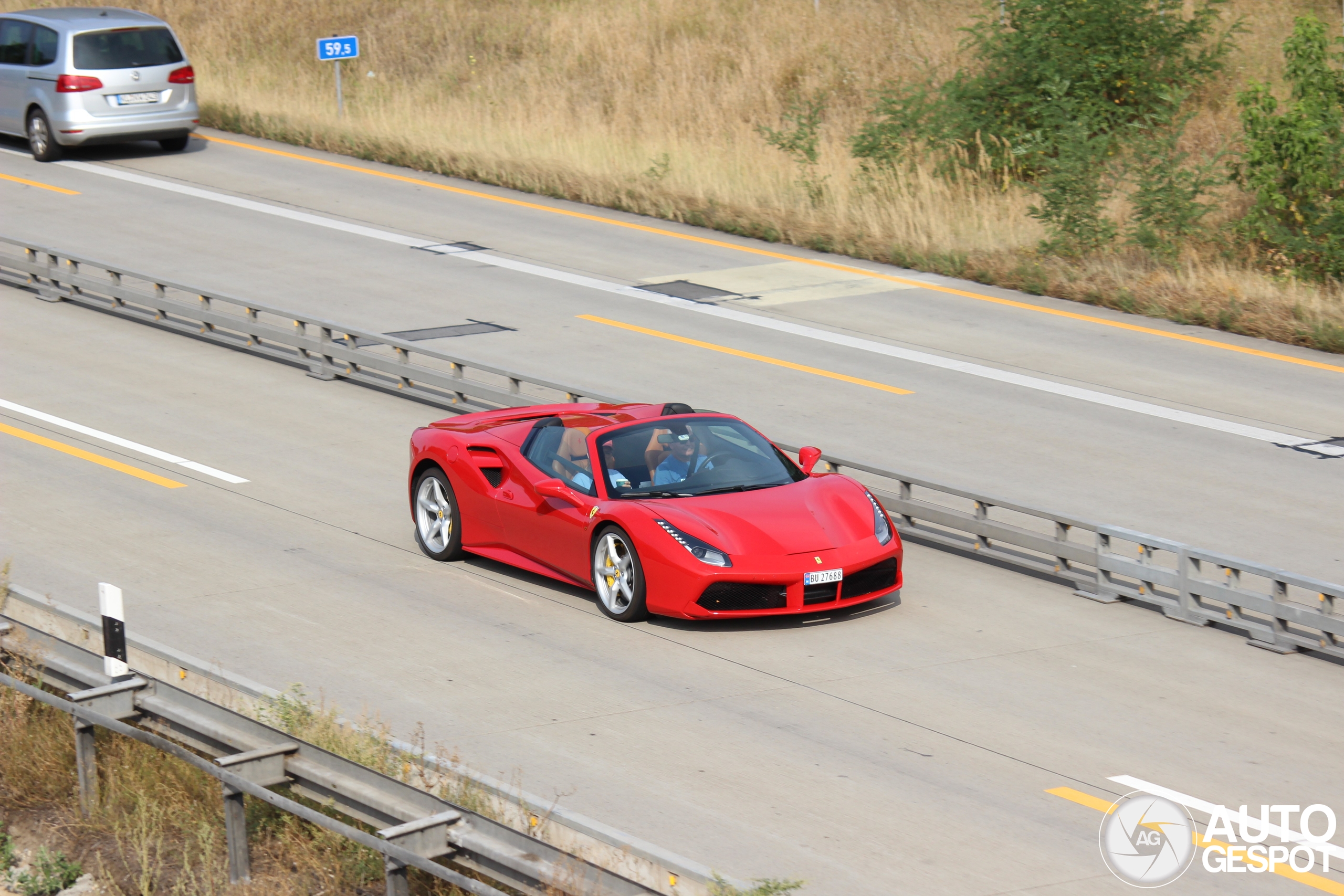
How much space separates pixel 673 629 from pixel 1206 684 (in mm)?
3370

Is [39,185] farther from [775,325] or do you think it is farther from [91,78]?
[775,325]

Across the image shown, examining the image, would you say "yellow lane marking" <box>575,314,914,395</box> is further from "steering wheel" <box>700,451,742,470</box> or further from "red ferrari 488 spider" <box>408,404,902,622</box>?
"steering wheel" <box>700,451,742,470</box>

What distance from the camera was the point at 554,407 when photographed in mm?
13695

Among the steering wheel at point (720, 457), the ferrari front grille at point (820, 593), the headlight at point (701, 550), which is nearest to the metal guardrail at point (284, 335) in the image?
the steering wheel at point (720, 457)

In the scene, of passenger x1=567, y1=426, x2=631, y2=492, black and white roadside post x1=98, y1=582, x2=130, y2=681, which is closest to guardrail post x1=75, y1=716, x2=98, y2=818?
black and white roadside post x1=98, y1=582, x2=130, y2=681

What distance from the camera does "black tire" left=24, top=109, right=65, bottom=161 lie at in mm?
30109

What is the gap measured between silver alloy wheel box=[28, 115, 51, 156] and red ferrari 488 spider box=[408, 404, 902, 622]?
19.7 m

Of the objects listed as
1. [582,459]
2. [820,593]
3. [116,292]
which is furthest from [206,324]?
[820,593]

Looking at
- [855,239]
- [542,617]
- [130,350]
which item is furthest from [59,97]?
[542,617]

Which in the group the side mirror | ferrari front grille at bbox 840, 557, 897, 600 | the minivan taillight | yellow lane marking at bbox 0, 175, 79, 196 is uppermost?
the minivan taillight

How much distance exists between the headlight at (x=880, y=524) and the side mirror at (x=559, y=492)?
1.97m

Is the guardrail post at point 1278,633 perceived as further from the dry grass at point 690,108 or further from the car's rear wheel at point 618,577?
the dry grass at point 690,108

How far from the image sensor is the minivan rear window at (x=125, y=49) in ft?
95.9

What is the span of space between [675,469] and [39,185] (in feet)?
65.4
